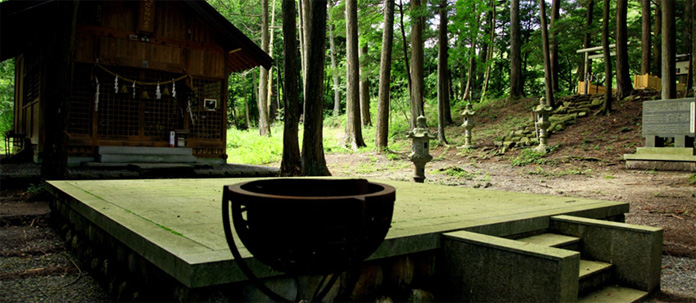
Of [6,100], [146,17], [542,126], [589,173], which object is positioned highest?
[146,17]

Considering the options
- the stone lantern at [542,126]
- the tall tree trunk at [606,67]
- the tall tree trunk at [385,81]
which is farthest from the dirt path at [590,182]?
the tall tree trunk at [606,67]

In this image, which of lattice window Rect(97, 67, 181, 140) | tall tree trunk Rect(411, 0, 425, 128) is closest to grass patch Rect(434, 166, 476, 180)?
tall tree trunk Rect(411, 0, 425, 128)

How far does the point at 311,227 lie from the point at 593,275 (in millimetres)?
2820

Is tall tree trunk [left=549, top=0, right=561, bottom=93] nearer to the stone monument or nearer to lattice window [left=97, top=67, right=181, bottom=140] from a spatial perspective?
the stone monument

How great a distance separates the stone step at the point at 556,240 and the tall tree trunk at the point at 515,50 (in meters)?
18.9

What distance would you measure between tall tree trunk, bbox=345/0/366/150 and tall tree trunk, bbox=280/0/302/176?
805 centimetres

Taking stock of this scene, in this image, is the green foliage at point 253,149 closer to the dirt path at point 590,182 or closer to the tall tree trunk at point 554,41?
the dirt path at point 590,182

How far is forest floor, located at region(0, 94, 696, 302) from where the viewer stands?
4.11 metres

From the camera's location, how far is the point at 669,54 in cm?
1383

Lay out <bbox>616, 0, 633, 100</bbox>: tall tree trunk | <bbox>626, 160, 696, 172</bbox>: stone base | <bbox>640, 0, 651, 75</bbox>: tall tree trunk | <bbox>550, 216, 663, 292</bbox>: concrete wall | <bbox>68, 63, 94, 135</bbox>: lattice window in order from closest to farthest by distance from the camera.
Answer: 1. <bbox>550, 216, 663, 292</bbox>: concrete wall
2. <bbox>68, 63, 94, 135</bbox>: lattice window
3. <bbox>626, 160, 696, 172</bbox>: stone base
4. <bbox>616, 0, 633, 100</bbox>: tall tree trunk
5. <bbox>640, 0, 651, 75</bbox>: tall tree trunk

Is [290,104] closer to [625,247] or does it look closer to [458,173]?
[458,173]

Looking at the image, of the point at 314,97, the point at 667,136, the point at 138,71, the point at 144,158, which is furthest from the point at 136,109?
the point at 667,136

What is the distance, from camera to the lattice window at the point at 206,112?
12.9 meters

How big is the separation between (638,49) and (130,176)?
2605 centimetres
